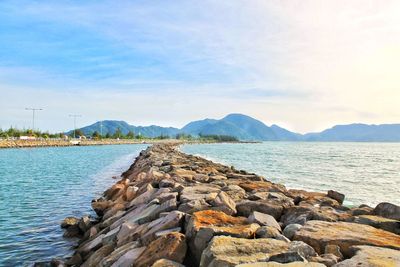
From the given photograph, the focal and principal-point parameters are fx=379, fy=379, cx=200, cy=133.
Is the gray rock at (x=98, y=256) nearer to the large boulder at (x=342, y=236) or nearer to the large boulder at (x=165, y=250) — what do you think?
the large boulder at (x=165, y=250)

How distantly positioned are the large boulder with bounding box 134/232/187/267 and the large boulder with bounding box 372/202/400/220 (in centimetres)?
412

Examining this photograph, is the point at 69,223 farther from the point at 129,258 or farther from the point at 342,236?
the point at 342,236

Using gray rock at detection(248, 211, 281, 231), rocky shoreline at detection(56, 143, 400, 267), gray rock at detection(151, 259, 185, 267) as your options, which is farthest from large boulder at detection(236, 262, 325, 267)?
gray rock at detection(248, 211, 281, 231)

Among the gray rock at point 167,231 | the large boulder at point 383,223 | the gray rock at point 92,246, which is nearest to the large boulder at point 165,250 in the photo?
the gray rock at point 167,231

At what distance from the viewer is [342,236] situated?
5.13 meters

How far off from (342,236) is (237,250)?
1708 millimetres

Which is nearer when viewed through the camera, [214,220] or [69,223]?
[214,220]

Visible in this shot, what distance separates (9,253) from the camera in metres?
8.34

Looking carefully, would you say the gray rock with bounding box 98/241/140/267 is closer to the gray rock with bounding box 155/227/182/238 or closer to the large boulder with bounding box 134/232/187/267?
the gray rock with bounding box 155/227/182/238

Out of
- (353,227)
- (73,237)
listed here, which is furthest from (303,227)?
(73,237)

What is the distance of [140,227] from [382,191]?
51.5ft

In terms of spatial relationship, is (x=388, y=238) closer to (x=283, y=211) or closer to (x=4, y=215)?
(x=283, y=211)

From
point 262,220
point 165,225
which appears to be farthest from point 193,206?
point 262,220

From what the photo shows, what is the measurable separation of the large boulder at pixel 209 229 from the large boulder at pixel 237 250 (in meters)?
0.31
